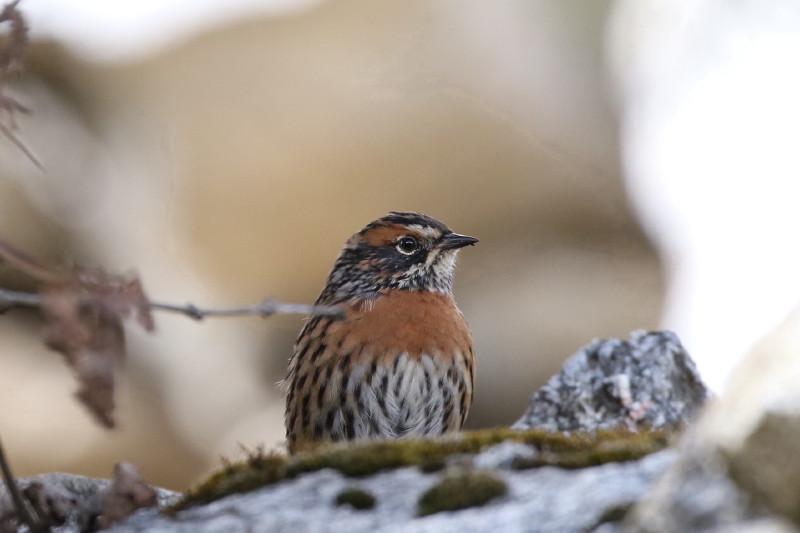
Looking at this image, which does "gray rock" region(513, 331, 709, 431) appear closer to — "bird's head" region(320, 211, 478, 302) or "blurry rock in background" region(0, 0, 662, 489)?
"bird's head" region(320, 211, 478, 302)

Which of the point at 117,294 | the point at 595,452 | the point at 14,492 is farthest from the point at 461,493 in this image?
the point at 14,492

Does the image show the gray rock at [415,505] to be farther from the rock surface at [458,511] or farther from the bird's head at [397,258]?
the bird's head at [397,258]

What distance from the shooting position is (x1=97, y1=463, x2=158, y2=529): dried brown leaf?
521 cm

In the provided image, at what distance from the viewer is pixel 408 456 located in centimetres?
516

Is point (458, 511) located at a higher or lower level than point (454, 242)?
lower

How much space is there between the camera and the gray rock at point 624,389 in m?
7.47

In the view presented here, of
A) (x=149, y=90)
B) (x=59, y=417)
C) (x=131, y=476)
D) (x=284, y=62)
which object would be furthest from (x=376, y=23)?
(x=131, y=476)

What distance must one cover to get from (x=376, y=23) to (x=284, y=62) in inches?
56.3

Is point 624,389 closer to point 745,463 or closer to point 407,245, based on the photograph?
point 407,245

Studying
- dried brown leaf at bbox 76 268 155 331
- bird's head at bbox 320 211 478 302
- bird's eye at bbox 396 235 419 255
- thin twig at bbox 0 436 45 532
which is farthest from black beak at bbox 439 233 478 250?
dried brown leaf at bbox 76 268 155 331

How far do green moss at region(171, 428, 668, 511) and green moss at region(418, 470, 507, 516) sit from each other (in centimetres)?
31

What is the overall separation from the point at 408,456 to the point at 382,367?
2088mm

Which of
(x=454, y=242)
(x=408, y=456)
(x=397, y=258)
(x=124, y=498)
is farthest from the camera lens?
(x=454, y=242)

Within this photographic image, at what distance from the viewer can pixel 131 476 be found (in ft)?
17.4
